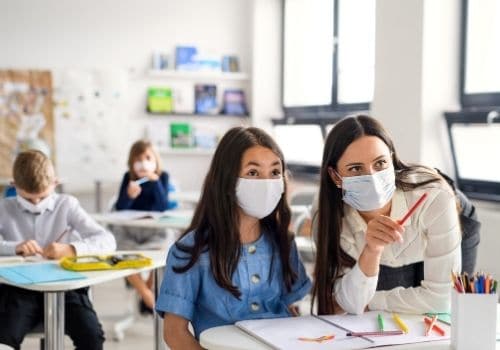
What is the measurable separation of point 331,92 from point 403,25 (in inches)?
73.1

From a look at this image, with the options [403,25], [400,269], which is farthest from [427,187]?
[403,25]

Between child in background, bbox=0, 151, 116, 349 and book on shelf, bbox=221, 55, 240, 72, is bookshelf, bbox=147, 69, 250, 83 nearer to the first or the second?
book on shelf, bbox=221, 55, 240, 72

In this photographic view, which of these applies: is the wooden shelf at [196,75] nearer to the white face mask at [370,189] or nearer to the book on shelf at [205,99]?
the book on shelf at [205,99]

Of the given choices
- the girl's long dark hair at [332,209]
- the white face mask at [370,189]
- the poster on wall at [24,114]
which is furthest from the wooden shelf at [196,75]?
the white face mask at [370,189]

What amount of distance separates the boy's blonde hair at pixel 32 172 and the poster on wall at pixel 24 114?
3.28 m

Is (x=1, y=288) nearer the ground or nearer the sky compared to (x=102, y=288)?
nearer the sky

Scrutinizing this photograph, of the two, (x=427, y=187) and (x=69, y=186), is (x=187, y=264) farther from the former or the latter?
(x=69, y=186)

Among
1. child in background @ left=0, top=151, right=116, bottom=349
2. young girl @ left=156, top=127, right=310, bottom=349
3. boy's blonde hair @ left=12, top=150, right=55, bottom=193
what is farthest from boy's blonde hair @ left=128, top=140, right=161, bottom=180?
young girl @ left=156, top=127, right=310, bottom=349

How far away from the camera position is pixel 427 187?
2045 mm

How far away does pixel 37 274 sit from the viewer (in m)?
2.40

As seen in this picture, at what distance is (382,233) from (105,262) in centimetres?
121

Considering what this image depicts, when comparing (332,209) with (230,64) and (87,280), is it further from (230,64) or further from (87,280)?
(230,64)

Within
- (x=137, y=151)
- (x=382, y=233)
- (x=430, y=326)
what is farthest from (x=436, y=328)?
(x=137, y=151)

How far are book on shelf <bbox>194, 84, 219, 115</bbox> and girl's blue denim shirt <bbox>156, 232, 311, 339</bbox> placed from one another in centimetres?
484
